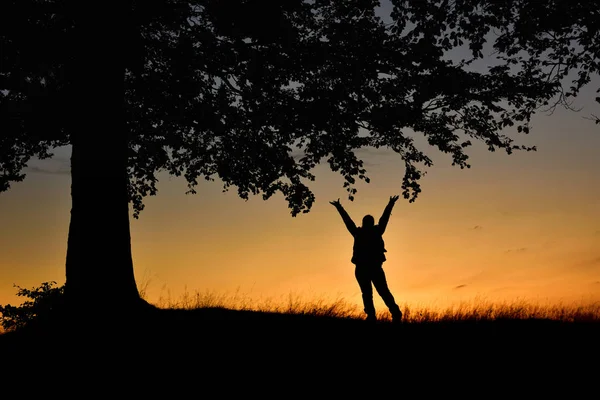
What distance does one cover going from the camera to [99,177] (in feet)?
40.7

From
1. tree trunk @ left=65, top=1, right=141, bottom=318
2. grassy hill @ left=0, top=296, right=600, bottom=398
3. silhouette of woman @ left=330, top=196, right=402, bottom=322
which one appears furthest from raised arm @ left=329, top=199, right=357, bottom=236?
tree trunk @ left=65, top=1, right=141, bottom=318

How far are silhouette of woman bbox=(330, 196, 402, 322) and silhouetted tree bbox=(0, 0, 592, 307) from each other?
146 inches

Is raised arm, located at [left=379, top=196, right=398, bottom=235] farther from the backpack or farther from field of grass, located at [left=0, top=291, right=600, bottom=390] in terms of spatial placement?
field of grass, located at [left=0, top=291, right=600, bottom=390]

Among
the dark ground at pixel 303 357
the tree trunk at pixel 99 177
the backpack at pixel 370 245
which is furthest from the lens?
the tree trunk at pixel 99 177

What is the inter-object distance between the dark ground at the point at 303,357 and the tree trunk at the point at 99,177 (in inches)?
29.8

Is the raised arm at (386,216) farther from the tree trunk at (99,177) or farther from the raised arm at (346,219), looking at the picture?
the tree trunk at (99,177)

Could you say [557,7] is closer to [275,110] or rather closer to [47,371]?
[275,110]

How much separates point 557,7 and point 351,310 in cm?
852

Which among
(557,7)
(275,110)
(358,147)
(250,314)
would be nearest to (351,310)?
(250,314)

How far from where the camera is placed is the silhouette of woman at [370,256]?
11461mm

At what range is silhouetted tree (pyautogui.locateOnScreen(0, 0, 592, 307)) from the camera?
1253cm

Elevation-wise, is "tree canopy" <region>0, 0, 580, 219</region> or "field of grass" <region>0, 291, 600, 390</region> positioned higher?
"tree canopy" <region>0, 0, 580, 219</region>

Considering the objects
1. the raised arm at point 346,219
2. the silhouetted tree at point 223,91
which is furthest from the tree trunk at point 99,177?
the raised arm at point 346,219

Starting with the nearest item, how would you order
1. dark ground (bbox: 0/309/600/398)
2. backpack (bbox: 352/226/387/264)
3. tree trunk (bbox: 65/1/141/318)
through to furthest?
dark ground (bbox: 0/309/600/398) → backpack (bbox: 352/226/387/264) → tree trunk (bbox: 65/1/141/318)
